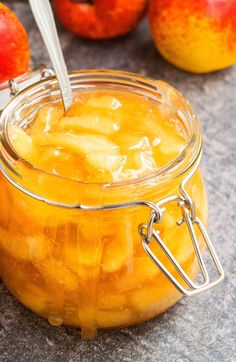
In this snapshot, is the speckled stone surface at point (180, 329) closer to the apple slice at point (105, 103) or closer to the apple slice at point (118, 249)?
the apple slice at point (118, 249)

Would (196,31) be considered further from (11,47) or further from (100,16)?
(11,47)

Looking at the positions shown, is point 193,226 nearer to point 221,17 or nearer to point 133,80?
point 133,80

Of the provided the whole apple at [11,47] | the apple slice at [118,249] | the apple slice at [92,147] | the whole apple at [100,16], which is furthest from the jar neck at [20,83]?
the whole apple at [100,16]

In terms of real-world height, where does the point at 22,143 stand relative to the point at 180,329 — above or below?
above

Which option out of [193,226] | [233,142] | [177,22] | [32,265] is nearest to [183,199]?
[193,226]

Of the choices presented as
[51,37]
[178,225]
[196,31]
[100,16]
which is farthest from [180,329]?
[100,16]

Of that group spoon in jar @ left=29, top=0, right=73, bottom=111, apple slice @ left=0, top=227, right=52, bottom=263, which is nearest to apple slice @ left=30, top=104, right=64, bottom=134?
spoon in jar @ left=29, top=0, right=73, bottom=111
